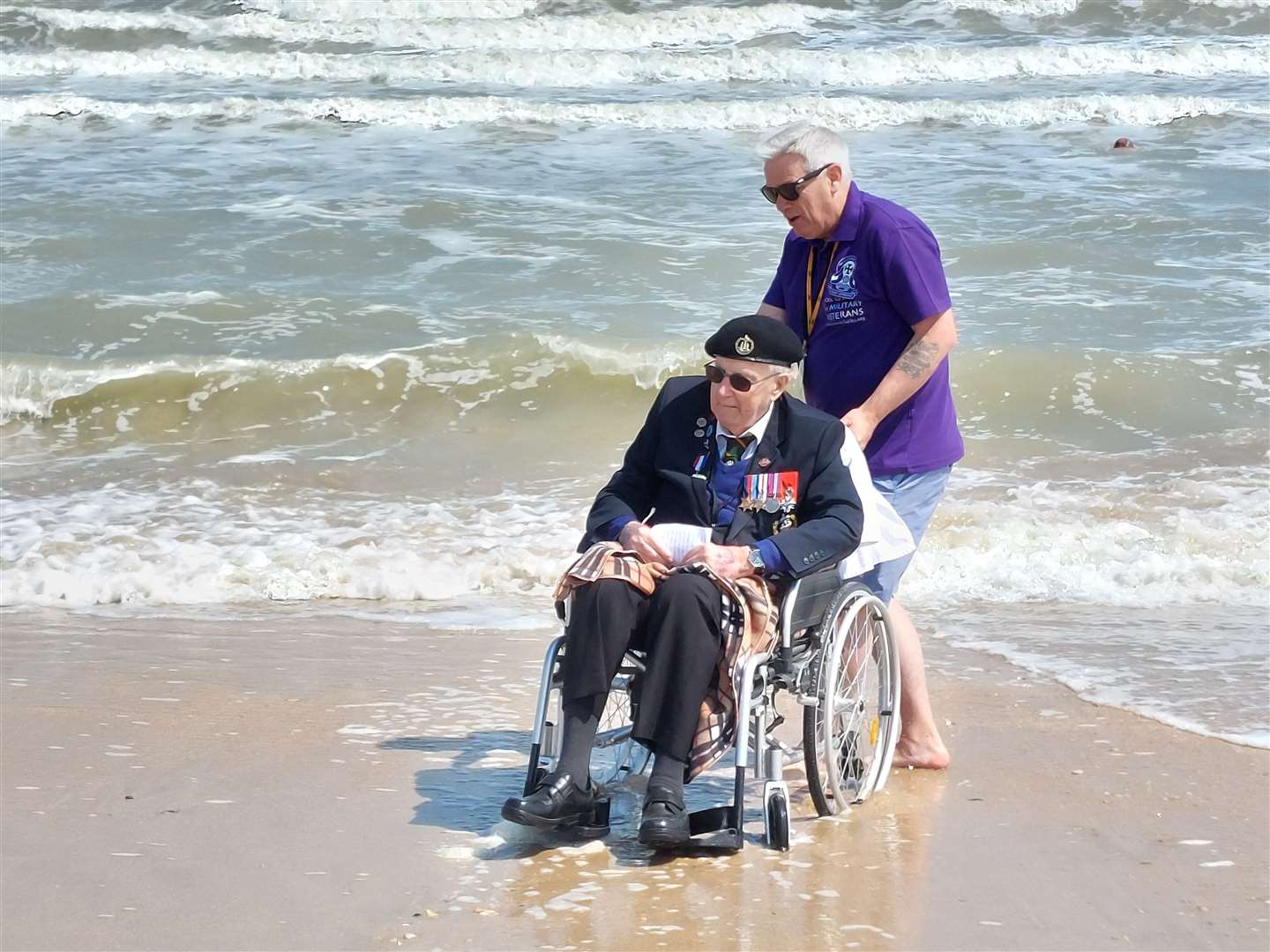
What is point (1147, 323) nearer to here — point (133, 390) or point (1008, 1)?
point (133, 390)

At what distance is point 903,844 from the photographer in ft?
11.1

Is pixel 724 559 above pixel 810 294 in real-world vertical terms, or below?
below

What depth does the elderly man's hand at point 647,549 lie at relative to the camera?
335cm

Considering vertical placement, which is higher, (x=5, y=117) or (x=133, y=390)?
(x=5, y=117)

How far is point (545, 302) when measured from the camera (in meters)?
10.6

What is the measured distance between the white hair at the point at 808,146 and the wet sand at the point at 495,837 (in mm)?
1534

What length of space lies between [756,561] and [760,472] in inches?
8.9

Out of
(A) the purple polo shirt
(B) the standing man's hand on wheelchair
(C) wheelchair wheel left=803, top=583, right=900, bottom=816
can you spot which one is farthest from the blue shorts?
(B) the standing man's hand on wheelchair

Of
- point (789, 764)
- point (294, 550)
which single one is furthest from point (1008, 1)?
point (789, 764)

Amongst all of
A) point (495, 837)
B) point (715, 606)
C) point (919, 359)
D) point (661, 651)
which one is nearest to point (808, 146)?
point (919, 359)

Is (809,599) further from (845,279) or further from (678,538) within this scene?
(845,279)

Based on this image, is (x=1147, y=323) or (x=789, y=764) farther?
(x=1147, y=323)

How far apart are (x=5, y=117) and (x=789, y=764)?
15371 mm

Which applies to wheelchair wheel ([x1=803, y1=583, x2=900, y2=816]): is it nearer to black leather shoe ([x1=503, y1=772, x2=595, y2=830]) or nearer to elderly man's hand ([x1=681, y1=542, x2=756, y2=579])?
elderly man's hand ([x1=681, y1=542, x2=756, y2=579])
